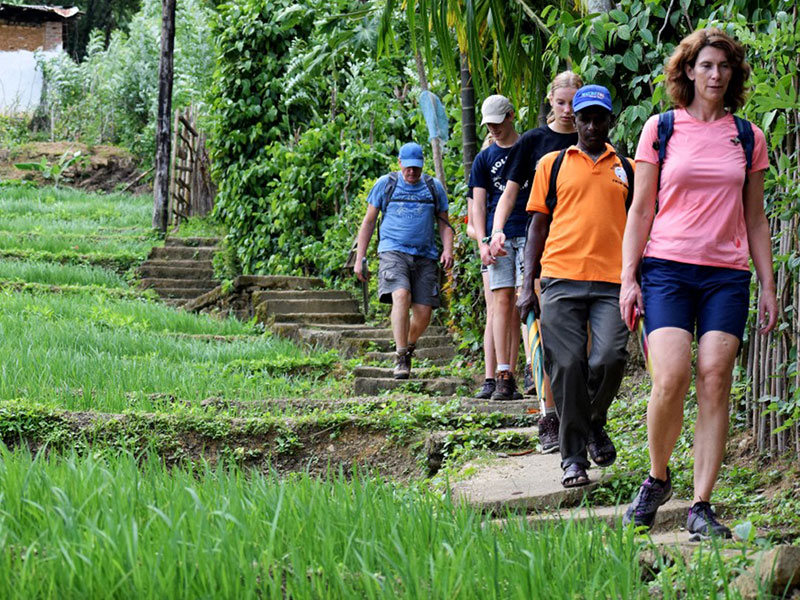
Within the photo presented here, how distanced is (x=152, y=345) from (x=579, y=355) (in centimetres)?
590

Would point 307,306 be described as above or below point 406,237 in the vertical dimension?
below

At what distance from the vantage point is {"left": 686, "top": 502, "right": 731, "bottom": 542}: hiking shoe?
4.16 m

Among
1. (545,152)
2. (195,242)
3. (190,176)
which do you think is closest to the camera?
(545,152)

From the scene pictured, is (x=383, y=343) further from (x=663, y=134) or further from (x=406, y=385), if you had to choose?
(x=663, y=134)

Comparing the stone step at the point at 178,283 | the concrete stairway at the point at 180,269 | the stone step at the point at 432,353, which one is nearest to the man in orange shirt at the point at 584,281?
the stone step at the point at 432,353

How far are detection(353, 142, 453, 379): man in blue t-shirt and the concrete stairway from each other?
738cm

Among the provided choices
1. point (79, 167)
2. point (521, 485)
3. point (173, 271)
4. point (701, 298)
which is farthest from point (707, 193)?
point (79, 167)

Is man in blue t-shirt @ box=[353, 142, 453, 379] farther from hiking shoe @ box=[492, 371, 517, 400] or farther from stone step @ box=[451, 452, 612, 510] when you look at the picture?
stone step @ box=[451, 452, 612, 510]

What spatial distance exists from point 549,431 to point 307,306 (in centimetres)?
704

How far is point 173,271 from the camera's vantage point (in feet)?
56.1

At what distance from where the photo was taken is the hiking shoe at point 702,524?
4.16m

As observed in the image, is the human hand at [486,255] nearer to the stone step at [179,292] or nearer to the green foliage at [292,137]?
the green foliage at [292,137]

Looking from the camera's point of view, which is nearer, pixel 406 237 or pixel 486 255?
pixel 486 255

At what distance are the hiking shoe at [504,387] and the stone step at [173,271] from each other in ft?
32.7
